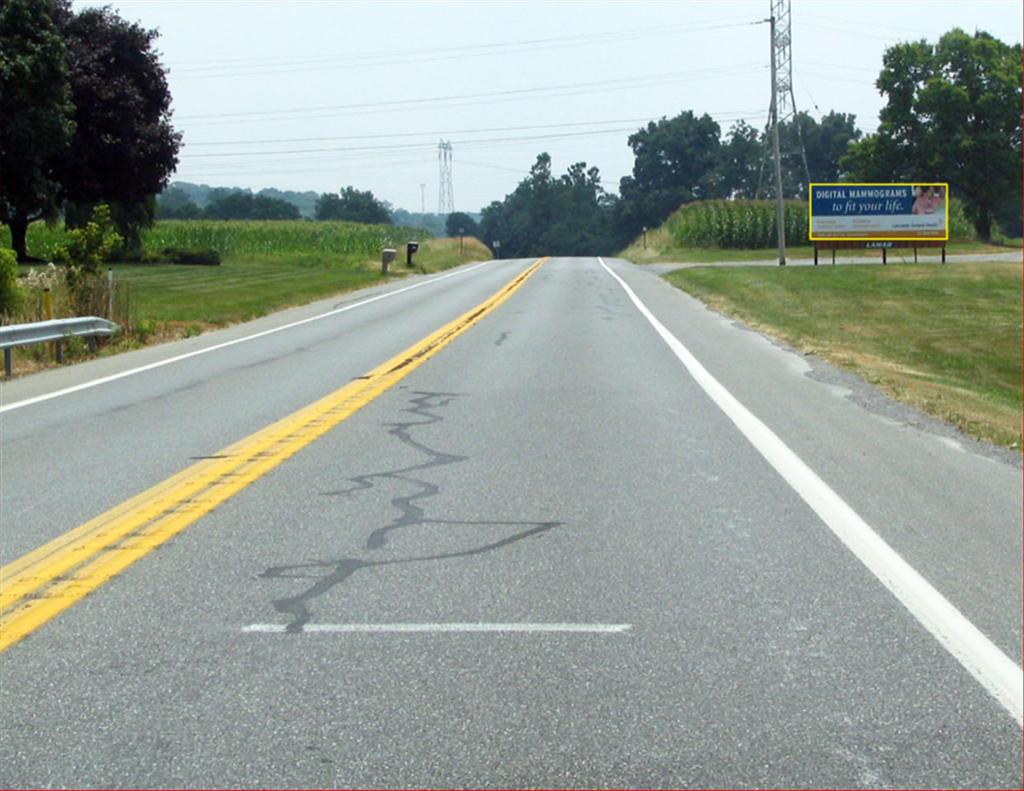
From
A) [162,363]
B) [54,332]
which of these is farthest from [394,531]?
[54,332]

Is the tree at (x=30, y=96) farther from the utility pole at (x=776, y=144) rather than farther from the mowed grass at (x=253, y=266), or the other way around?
the utility pole at (x=776, y=144)

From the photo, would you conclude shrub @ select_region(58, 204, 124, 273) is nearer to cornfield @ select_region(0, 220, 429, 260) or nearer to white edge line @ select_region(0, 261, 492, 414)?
white edge line @ select_region(0, 261, 492, 414)

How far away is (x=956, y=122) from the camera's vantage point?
83.4 metres

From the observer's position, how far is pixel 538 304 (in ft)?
109

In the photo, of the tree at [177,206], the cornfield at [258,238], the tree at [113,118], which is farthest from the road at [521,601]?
the tree at [177,206]

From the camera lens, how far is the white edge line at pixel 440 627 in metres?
6.10

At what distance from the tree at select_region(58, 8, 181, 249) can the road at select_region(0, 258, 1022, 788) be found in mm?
40616

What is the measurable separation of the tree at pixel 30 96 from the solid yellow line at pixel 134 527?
3413cm

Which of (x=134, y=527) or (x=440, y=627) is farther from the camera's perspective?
(x=134, y=527)

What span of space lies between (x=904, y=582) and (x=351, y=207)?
478 feet

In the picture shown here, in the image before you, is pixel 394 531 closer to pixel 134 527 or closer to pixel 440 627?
pixel 134 527

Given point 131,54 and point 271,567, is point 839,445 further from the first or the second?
point 131,54

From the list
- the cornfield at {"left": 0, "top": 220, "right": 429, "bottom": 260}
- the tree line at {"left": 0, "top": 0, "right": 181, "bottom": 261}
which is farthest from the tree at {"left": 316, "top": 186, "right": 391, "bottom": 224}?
the tree line at {"left": 0, "top": 0, "right": 181, "bottom": 261}

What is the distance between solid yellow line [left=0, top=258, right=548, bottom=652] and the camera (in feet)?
21.6
